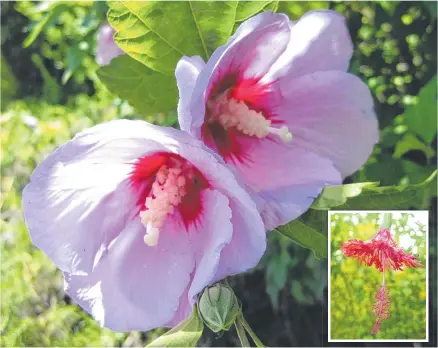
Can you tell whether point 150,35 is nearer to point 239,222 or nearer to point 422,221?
point 239,222

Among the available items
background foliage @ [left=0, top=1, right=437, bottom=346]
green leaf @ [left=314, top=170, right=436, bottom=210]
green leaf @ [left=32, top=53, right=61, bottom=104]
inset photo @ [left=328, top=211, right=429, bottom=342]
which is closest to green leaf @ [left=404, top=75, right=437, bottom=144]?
background foliage @ [left=0, top=1, right=437, bottom=346]

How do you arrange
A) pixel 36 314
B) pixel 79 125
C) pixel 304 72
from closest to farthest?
pixel 304 72 → pixel 36 314 → pixel 79 125

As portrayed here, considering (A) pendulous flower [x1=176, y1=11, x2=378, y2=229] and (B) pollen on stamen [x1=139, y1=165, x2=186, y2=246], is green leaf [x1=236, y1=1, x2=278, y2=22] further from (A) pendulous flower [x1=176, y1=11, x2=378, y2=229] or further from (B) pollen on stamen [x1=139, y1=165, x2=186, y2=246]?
(B) pollen on stamen [x1=139, y1=165, x2=186, y2=246]

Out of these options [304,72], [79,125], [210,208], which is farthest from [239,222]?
[79,125]

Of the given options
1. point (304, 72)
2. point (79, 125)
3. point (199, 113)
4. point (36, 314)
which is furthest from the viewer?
point (79, 125)

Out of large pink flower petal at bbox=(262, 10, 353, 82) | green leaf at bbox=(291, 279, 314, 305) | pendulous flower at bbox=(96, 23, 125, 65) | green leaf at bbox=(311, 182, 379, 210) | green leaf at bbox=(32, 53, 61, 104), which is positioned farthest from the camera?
green leaf at bbox=(32, 53, 61, 104)

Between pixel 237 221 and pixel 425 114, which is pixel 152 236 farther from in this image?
pixel 425 114

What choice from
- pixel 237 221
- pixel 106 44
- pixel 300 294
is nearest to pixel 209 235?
pixel 237 221
